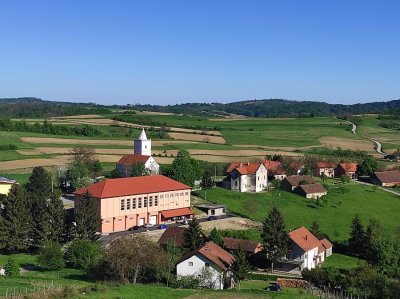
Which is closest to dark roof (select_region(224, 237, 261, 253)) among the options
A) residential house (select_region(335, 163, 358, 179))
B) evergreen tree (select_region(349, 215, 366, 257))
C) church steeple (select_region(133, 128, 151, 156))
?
evergreen tree (select_region(349, 215, 366, 257))

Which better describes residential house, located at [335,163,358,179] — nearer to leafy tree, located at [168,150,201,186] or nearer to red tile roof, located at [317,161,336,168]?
red tile roof, located at [317,161,336,168]

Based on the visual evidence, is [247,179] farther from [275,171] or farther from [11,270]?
[11,270]

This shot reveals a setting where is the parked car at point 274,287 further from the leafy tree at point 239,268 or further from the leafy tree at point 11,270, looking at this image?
the leafy tree at point 11,270

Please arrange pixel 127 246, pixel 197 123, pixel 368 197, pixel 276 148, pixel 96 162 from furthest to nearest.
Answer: pixel 197 123, pixel 276 148, pixel 96 162, pixel 368 197, pixel 127 246

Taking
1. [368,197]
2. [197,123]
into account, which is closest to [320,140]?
[197,123]

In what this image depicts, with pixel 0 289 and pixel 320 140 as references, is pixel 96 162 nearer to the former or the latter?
pixel 0 289
